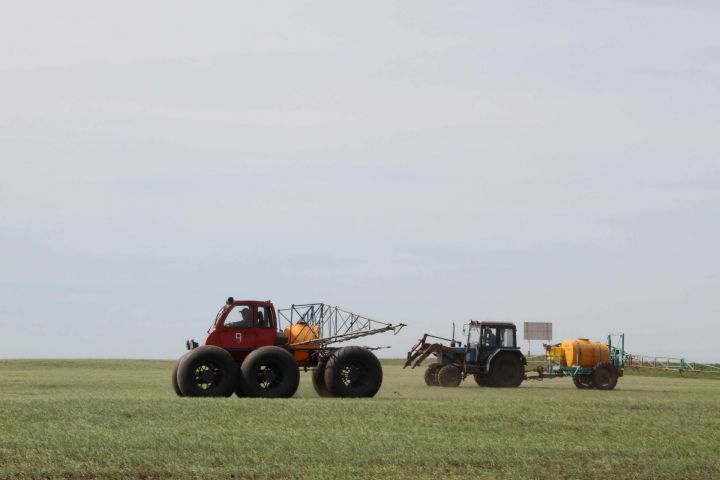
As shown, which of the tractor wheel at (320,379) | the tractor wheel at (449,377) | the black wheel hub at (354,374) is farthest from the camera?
the tractor wheel at (449,377)

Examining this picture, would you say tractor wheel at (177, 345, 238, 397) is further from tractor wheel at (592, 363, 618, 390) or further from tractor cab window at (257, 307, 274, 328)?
tractor wheel at (592, 363, 618, 390)

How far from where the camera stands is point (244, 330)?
29.5 metres

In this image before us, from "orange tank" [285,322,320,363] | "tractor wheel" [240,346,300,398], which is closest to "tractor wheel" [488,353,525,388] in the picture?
"orange tank" [285,322,320,363]

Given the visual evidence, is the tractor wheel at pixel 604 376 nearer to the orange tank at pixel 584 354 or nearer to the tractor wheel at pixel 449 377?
the orange tank at pixel 584 354

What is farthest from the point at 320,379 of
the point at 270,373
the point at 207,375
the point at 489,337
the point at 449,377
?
the point at 489,337

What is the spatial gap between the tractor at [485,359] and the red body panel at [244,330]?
9931mm

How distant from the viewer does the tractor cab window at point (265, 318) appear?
1171 inches

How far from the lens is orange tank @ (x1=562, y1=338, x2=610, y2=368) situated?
39.5 metres

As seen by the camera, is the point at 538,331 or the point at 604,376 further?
the point at 538,331

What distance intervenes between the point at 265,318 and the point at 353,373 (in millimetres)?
3207

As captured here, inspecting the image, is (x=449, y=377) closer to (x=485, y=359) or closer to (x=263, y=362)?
(x=485, y=359)

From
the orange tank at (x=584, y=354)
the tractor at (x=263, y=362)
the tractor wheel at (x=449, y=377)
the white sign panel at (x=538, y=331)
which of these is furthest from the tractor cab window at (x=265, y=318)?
the white sign panel at (x=538, y=331)

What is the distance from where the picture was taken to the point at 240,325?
2959cm

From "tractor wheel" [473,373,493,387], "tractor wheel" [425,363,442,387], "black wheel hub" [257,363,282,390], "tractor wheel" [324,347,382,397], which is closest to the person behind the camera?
"black wheel hub" [257,363,282,390]
